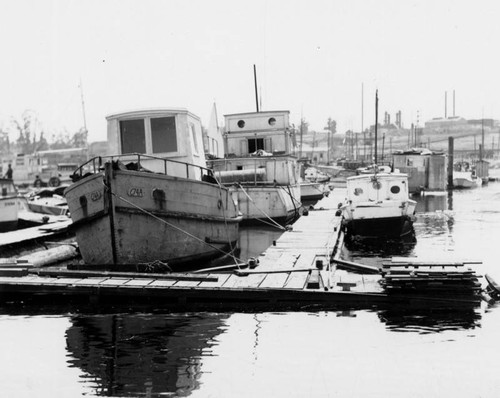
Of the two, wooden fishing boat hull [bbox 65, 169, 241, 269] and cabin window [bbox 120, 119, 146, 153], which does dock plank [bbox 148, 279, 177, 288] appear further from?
cabin window [bbox 120, 119, 146, 153]

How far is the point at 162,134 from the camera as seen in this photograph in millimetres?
15109

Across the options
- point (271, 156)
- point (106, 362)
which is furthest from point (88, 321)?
point (271, 156)

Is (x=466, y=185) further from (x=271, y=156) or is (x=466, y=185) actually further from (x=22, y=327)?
(x=22, y=327)

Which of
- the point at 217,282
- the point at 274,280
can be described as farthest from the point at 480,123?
the point at 217,282

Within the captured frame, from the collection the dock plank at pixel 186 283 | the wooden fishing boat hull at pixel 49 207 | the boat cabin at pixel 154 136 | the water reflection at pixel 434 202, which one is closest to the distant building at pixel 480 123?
the water reflection at pixel 434 202

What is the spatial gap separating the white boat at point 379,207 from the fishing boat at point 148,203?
21.0ft

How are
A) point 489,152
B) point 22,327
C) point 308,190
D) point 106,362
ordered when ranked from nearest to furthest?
point 106,362 < point 22,327 < point 308,190 < point 489,152

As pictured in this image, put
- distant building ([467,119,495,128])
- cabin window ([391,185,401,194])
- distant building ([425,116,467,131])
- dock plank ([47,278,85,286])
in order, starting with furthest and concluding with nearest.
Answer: distant building ([467,119,495,128])
distant building ([425,116,467,131])
cabin window ([391,185,401,194])
dock plank ([47,278,85,286])

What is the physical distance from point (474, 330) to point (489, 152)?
103471 millimetres

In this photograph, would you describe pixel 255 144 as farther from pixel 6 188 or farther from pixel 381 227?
pixel 6 188

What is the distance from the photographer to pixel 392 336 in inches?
352

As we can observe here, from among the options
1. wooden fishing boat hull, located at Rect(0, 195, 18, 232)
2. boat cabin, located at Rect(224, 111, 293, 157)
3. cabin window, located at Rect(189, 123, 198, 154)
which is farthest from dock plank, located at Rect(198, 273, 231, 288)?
boat cabin, located at Rect(224, 111, 293, 157)

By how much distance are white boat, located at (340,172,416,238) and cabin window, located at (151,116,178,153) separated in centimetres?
793

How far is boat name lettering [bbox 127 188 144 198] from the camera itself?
12664mm
